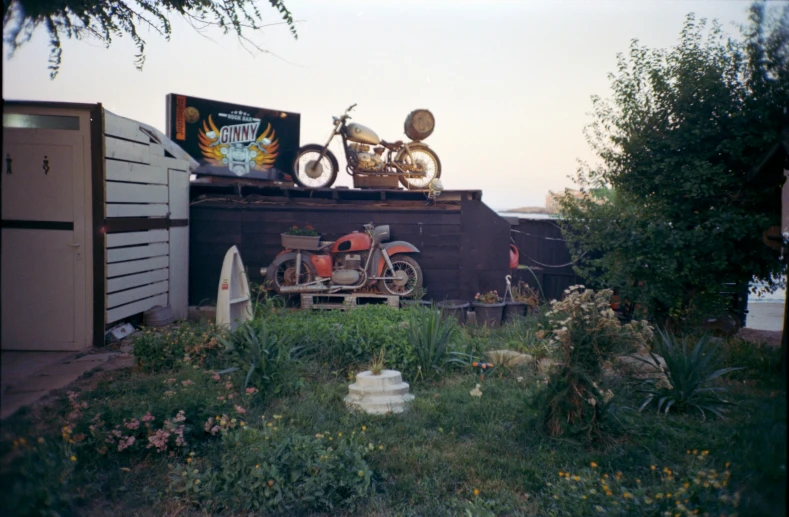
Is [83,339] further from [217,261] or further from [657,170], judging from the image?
[657,170]

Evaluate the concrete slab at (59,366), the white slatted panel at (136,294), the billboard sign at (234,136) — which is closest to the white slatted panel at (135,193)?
the white slatted panel at (136,294)

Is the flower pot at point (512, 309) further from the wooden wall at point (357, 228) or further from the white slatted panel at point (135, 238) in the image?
the white slatted panel at point (135, 238)

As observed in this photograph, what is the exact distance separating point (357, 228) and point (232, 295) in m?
3.63

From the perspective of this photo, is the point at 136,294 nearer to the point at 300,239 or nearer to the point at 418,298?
the point at 300,239

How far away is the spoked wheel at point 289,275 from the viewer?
1028cm

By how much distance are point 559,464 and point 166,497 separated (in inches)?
95.6

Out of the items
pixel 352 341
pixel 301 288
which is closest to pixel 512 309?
pixel 301 288

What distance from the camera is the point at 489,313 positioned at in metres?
9.88

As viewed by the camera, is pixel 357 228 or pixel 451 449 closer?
pixel 451 449

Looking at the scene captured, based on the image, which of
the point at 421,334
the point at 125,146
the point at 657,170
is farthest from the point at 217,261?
the point at 657,170

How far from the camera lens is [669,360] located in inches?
198

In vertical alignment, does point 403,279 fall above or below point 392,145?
below

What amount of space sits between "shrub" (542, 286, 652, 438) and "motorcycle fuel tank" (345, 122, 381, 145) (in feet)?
24.0

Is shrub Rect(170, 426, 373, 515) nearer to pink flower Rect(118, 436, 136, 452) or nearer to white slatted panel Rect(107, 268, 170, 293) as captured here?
pink flower Rect(118, 436, 136, 452)
